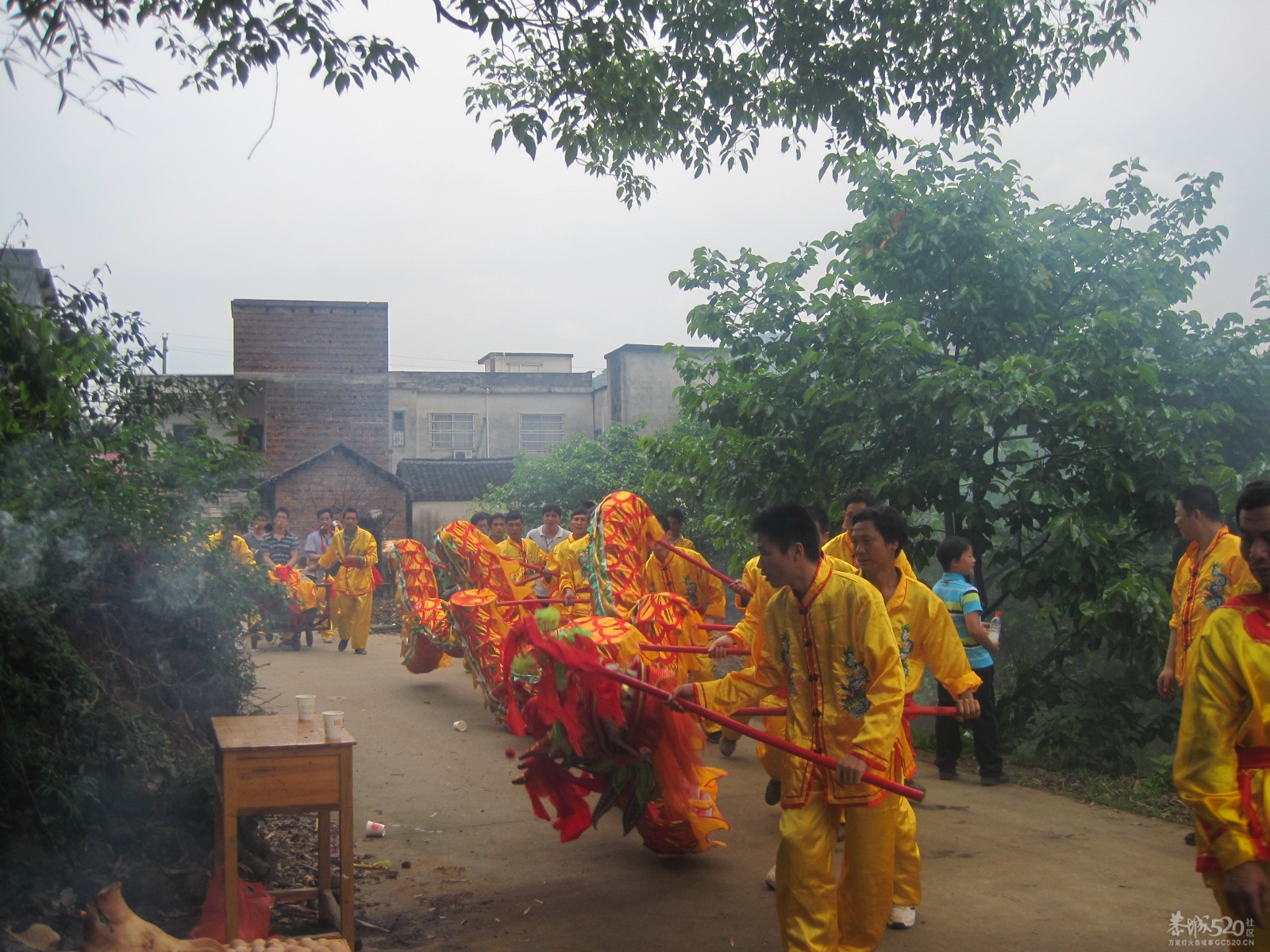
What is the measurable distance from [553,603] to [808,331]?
3126 millimetres

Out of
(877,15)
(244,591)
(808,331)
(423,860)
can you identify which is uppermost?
(877,15)

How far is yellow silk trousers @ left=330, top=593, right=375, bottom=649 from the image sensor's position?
13.9 metres

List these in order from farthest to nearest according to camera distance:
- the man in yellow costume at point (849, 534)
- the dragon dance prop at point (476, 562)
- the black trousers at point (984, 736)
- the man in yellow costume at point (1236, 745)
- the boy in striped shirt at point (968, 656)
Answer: the dragon dance prop at point (476, 562), the black trousers at point (984, 736), the boy in striped shirt at point (968, 656), the man in yellow costume at point (849, 534), the man in yellow costume at point (1236, 745)

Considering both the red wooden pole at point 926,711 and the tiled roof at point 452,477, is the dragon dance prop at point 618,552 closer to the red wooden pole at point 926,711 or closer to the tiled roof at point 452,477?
the red wooden pole at point 926,711

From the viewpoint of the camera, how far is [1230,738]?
261cm

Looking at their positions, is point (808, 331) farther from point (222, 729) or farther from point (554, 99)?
point (222, 729)

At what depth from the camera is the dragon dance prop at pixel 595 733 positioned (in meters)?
4.25

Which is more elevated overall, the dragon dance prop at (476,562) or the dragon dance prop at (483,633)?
the dragon dance prop at (476,562)

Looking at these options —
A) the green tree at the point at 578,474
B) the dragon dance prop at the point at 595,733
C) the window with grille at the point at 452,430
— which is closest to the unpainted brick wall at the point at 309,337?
the window with grille at the point at 452,430

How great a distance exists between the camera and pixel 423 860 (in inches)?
203

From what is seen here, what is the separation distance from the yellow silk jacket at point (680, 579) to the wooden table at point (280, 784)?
4064 mm

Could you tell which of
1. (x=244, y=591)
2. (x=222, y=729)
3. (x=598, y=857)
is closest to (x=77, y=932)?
(x=222, y=729)

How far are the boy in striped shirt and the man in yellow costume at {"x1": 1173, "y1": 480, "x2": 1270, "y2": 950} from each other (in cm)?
346

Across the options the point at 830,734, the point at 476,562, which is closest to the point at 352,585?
the point at 476,562
